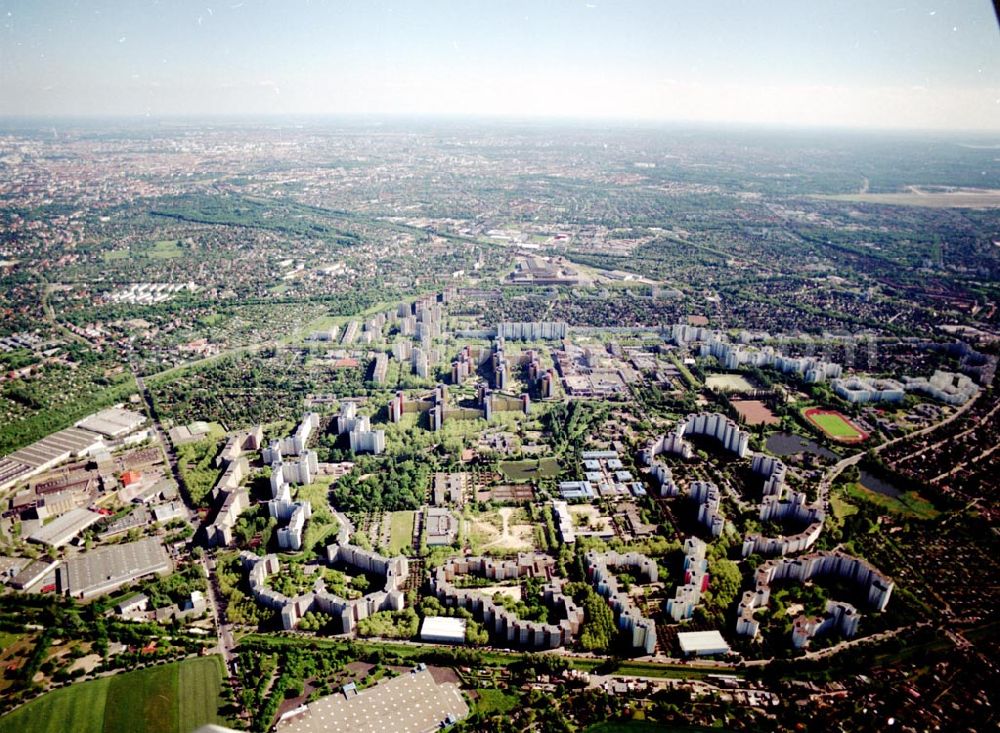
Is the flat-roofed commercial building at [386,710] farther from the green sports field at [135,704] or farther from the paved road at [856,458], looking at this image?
the paved road at [856,458]

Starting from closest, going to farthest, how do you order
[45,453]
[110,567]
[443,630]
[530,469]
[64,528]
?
[443,630] → [110,567] → [64,528] → [530,469] → [45,453]

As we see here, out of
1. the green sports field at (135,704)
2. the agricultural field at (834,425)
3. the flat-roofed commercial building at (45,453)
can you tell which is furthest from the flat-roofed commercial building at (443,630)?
the agricultural field at (834,425)

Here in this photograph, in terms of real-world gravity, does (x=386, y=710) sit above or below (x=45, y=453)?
below

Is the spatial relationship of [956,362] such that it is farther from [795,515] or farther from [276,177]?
[276,177]

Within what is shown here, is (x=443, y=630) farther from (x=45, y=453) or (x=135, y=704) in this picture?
(x=45, y=453)

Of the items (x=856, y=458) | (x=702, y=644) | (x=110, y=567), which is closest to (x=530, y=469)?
(x=702, y=644)
